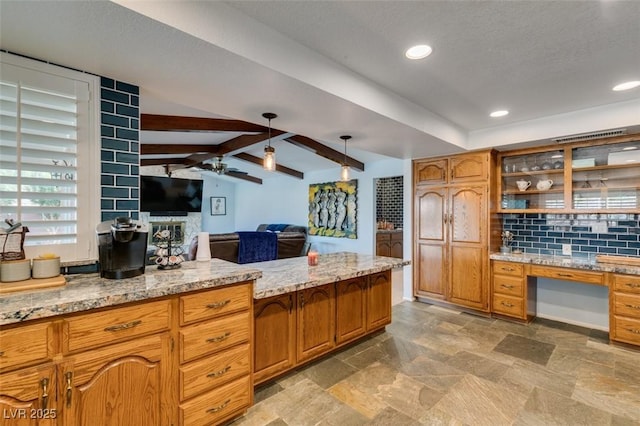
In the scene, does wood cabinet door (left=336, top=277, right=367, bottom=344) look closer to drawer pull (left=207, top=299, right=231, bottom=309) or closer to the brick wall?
drawer pull (left=207, top=299, right=231, bottom=309)

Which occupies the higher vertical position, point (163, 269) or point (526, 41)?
point (526, 41)

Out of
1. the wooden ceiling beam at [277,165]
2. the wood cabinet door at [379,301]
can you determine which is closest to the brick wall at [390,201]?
the wooden ceiling beam at [277,165]

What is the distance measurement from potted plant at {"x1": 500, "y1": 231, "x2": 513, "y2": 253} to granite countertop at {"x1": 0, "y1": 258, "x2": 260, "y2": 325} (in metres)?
3.49

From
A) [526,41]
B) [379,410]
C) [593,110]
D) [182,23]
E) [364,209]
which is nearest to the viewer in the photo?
[182,23]

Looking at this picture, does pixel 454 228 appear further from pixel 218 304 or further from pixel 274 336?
pixel 218 304

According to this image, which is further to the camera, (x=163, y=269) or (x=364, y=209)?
(x=364, y=209)

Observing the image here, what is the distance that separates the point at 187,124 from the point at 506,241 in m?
4.33

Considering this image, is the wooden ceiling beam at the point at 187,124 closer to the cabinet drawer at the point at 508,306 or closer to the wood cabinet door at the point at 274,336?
the wood cabinet door at the point at 274,336

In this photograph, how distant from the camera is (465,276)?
3963 millimetres

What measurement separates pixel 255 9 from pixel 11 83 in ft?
4.27

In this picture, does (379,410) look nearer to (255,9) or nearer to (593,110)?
(255,9)

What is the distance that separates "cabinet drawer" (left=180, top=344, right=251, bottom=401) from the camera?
1.68 metres

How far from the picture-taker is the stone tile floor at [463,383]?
6.54ft

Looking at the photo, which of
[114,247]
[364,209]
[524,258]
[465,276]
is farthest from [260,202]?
[114,247]
